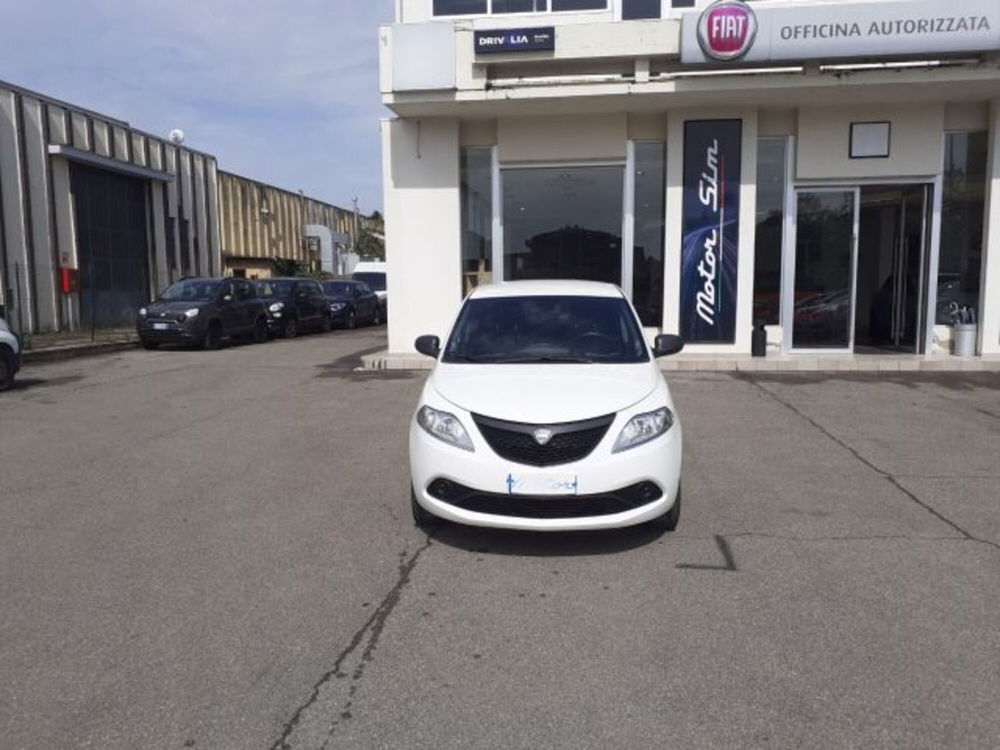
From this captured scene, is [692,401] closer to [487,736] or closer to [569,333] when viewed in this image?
[569,333]

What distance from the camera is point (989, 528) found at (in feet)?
18.8

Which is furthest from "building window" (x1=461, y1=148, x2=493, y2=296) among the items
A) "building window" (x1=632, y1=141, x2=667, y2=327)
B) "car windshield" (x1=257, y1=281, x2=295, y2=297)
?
"car windshield" (x1=257, y1=281, x2=295, y2=297)

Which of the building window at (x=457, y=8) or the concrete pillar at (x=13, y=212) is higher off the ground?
the building window at (x=457, y=8)

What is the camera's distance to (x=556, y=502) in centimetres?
502

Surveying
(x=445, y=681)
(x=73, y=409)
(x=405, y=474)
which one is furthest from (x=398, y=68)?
(x=445, y=681)

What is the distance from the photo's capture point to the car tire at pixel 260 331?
71.1 ft

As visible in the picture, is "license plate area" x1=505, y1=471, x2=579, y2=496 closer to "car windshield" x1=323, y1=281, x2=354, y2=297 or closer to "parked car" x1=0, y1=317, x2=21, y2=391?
"parked car" x1=0, y1=317, x2=21, y2=391

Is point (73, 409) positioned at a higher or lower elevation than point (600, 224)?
lower

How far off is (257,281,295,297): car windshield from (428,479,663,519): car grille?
60.9 feet

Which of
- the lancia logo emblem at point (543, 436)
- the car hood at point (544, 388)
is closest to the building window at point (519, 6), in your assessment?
the car hood at point (544, 388)

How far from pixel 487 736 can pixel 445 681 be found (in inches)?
18.6

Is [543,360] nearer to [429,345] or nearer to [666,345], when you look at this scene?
[429,345]

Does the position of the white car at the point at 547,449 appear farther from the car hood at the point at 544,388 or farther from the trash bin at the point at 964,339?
the trash bin at the point at 964,339

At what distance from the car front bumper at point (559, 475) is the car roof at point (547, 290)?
2.02 meters
